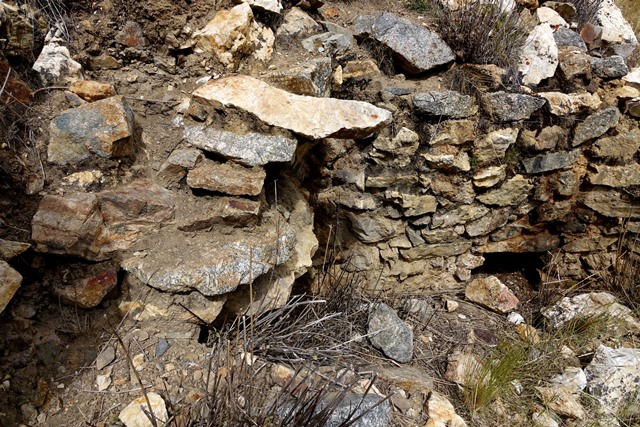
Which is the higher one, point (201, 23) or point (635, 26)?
point (201, 23)

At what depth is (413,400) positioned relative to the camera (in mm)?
2277

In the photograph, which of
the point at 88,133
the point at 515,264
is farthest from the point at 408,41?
the point at 515,264

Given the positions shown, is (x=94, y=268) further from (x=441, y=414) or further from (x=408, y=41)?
(x=408, y=41)

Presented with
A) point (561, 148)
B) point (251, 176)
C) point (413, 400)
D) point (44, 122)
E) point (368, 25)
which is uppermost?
point (44, 122)

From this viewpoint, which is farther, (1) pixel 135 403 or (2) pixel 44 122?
(2) pixel 44 122

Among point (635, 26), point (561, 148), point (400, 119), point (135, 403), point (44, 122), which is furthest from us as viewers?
point (635, 26)

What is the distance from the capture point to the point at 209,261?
2.00m

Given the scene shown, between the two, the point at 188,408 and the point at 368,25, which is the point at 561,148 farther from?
the point at 188,408

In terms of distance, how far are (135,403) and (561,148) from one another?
339 cm

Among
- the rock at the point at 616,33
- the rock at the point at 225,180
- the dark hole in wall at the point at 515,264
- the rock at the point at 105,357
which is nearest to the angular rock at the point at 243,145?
the rock at the point at 225,180

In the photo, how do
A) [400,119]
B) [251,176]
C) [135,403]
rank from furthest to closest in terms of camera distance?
[400,119] → [251,176] → [135,403]

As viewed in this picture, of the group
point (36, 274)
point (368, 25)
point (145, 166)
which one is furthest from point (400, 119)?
point (36, 274)

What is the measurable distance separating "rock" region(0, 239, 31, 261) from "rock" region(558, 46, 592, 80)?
3694mm

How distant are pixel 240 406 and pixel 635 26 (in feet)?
16.8
